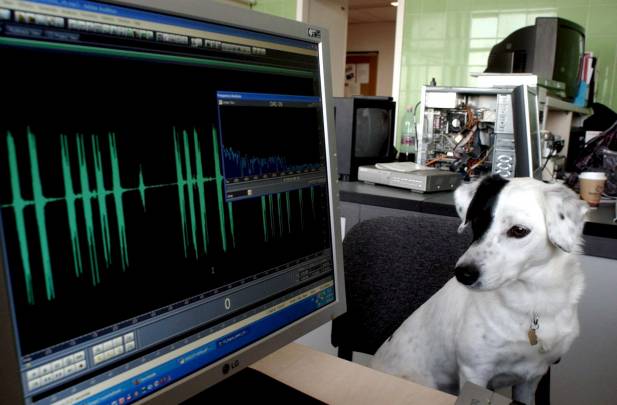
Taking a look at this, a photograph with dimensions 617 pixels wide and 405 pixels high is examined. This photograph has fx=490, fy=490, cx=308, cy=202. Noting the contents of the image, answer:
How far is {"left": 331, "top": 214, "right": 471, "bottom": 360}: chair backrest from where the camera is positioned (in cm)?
114

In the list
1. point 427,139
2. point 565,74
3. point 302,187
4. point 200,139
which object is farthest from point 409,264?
point 565,74

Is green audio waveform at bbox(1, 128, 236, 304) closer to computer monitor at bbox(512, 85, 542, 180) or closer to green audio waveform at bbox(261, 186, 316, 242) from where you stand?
green audio waveform at bbox(261, 186, 316, 242)

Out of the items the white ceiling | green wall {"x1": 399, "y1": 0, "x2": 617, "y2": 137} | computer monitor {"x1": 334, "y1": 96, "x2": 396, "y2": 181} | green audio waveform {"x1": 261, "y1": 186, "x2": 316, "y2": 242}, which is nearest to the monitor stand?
green audio waveform {"x1": 261, "y1": 186, "x2": 316, "y2": 242}

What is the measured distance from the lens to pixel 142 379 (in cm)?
44

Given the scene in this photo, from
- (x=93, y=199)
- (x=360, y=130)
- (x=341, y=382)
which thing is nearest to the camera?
(x=93, y=199)

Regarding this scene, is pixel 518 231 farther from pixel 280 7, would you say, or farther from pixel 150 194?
pixel 280 7

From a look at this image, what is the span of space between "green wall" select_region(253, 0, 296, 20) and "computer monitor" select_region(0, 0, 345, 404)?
411cm

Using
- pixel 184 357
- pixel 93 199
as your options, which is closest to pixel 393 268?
pixel 184 357

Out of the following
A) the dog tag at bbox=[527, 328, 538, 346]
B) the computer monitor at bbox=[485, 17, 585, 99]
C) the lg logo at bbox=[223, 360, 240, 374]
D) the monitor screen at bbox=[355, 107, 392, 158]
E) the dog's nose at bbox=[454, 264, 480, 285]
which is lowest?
the dog tag at bbox=[527, 328, 538, 346]

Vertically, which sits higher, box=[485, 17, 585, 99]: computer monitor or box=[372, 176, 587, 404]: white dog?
box=[485, 17, 585, 99]: computer monitor

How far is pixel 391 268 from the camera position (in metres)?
1.17

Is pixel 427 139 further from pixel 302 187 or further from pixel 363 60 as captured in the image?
pixel 363 60

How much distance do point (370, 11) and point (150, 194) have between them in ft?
20.7

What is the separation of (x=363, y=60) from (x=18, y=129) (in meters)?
7.11
